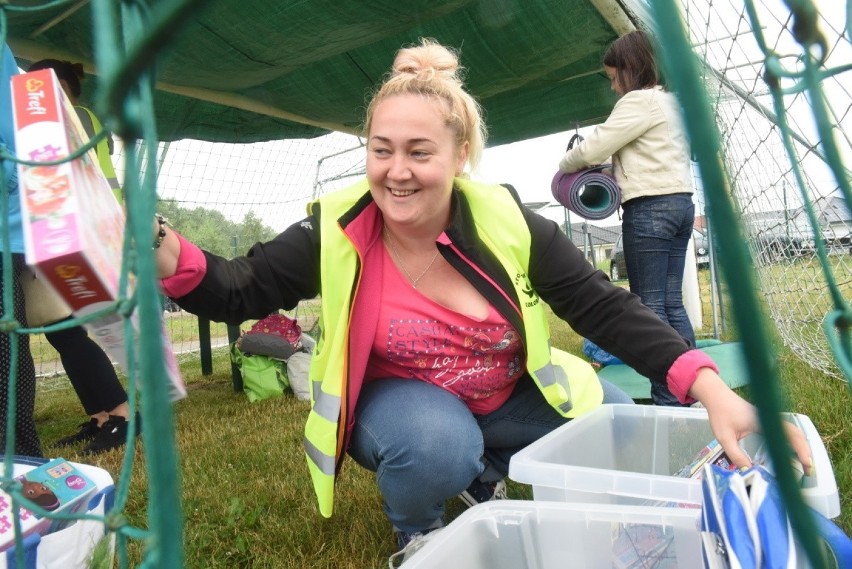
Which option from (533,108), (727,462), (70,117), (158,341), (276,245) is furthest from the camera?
(533,108)

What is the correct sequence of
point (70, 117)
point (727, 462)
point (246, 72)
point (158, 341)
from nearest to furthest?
1. point (158, 341)
2. point (70, 117)
3. point (727, 462)
4. point (246, 72)

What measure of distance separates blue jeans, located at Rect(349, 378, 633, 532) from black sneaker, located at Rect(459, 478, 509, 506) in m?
0.20

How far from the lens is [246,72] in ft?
10.7

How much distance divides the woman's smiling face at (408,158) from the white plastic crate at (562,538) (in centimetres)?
58

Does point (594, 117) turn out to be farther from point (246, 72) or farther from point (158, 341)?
point (158, 341)

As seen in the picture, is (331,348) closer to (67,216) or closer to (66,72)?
(67,216)

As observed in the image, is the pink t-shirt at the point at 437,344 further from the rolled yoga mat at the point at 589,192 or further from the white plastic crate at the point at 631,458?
the rolled yoga mat at the point at 589,192

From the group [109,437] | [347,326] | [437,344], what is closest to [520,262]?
[437,344]

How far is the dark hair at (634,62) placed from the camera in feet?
7.22

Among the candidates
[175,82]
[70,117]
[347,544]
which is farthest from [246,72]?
[70,117]

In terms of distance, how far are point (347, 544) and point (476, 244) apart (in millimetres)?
671

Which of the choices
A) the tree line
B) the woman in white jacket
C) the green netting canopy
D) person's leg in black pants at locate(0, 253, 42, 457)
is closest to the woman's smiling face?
person's leg in black pants at locate(0, 253, 42, 457)

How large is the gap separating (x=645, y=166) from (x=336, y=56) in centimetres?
180

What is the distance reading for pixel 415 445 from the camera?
4.11ft
